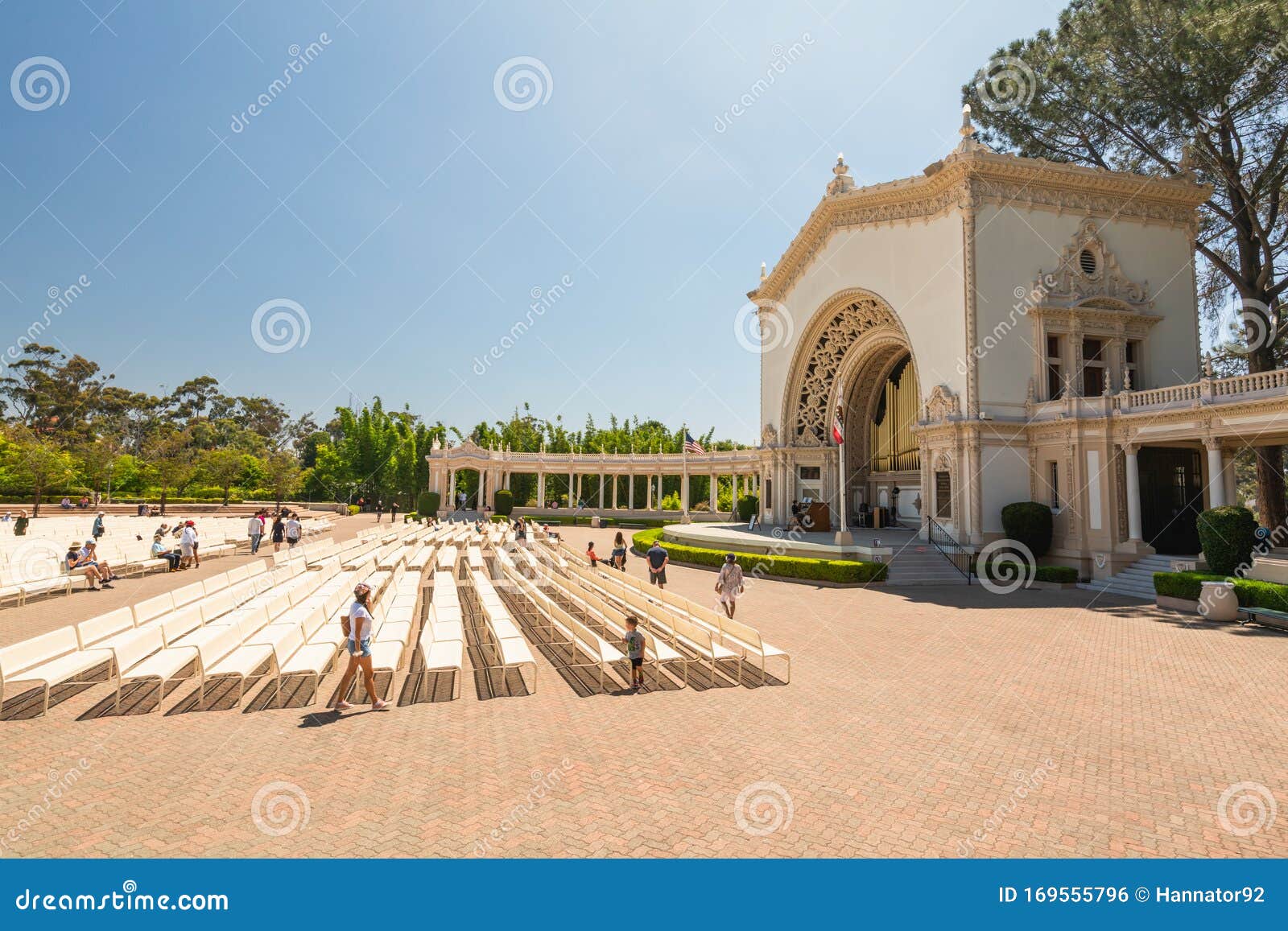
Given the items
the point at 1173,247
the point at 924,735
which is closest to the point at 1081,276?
the point at 1173,247

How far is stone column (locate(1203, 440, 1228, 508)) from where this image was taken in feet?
61.9

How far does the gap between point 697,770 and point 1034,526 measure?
2123 cm

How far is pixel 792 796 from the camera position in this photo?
18.8ft

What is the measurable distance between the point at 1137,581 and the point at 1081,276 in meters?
12.9

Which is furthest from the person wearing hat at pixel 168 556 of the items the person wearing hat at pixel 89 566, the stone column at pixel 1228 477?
the stone column at pixel 1228 477

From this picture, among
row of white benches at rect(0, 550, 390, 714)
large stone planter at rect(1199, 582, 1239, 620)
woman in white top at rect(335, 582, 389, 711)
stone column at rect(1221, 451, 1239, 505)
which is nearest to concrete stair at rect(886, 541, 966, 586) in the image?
large stone planter at rect(1199, 582, 1239, 620)

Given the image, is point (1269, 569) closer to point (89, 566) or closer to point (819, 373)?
point (819, 373)

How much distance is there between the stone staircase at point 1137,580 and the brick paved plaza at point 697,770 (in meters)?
10.1

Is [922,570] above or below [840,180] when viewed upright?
below

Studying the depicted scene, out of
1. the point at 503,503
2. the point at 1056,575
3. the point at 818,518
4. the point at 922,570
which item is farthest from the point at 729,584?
the point at 503,503

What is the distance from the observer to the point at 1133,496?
21203mm

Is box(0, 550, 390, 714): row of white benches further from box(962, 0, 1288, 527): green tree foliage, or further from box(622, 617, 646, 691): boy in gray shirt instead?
box(962, 0, 1288, 527): green tree foliage

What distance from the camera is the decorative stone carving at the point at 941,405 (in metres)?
25.0

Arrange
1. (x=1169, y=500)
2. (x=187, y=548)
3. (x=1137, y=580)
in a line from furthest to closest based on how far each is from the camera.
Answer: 1. (x=1169, y=500)
2. (x=187, y=548)
3. (x=1137, y=580)
